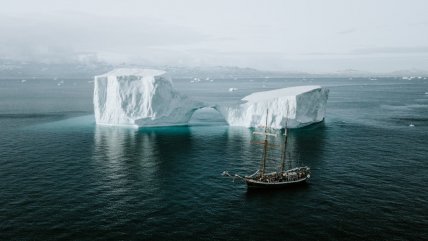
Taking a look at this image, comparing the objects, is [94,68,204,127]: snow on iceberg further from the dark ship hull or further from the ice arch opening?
the dark ship hull

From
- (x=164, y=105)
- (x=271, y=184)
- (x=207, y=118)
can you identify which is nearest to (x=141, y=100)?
(x=164, y=105)

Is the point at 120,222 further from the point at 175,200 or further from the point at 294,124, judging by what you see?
the point at 294,124

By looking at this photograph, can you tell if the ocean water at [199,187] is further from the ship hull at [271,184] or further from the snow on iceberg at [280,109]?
the snow on iceberg at [280,109]

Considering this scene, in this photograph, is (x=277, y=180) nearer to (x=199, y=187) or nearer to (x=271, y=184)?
(x=271, y=184)

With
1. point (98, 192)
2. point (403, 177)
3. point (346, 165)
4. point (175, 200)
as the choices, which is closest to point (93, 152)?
point (98, 192)

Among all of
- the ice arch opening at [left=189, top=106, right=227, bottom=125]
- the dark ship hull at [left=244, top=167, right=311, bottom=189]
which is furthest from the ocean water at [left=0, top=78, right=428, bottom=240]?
the ice arch opening at [left=189, top=106, right=227, bottom=125]

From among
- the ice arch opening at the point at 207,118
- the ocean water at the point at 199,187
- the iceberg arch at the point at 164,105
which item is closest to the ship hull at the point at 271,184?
the ocean water at the point at 199,187
